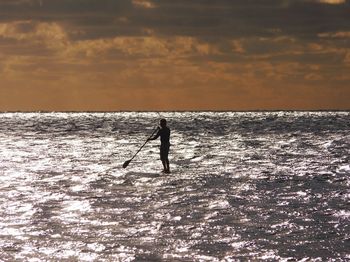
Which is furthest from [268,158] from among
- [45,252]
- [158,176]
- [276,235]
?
[45,252]

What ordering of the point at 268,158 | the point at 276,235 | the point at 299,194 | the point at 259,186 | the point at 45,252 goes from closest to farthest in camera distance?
the point at 45,252 < the point at 276,235 < the point at 299,194 < the point at 259,186 < the point at 268,158

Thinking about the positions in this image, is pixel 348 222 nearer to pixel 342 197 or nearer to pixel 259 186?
pixel 342 197

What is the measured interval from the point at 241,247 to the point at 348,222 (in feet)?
14.2

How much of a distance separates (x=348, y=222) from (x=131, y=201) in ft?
24.1

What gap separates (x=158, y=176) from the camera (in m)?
28.1

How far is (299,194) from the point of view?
2270cm

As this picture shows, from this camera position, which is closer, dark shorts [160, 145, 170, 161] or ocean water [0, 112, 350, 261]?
ocean water [0, 112, 350, 261]

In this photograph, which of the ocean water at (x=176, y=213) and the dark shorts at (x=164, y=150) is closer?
the ocean water at (x=176, y=213)

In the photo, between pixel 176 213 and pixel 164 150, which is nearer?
pixel 176 213

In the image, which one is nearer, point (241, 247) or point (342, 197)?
point (241, 247)

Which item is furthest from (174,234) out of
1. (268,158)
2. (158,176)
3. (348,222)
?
(268,158)

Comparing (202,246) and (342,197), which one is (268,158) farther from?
(202,246)

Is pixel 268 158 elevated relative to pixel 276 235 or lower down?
lower down

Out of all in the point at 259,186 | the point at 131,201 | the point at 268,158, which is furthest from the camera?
the point at 268,158
